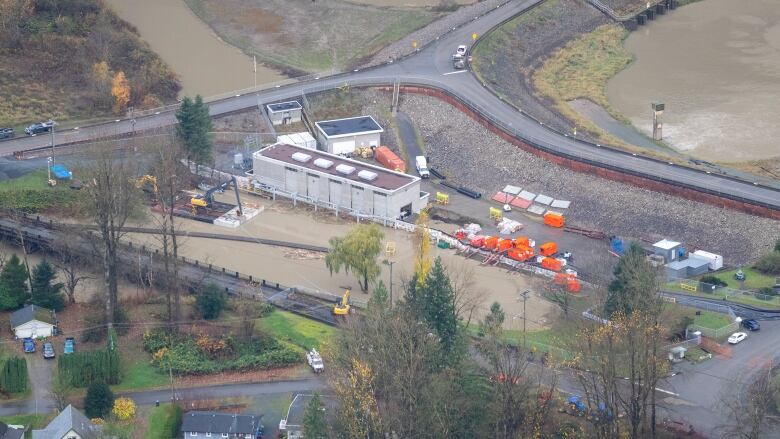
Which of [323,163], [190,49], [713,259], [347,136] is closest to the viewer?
[713,259]

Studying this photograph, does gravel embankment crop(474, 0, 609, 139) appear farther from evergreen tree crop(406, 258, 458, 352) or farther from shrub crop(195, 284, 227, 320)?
evergreen tree crop(406, 258, 458, 352)

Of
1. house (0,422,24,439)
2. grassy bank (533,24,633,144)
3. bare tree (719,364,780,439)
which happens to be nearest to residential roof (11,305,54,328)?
house (0,422,24,439)

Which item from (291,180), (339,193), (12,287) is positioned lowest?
(339,193)

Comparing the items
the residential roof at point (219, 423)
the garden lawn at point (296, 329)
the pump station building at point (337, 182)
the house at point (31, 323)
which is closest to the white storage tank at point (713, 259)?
the pump station building at point (337, 182)

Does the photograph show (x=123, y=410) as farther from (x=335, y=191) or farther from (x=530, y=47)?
(x=530, y=47)

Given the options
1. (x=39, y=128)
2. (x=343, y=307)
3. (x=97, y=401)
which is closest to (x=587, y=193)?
(x=343, y=307)

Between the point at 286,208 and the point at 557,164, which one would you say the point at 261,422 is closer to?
the point at 286,208

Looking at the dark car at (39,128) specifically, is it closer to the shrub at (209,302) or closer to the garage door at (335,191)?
the garage door at (335,191)
